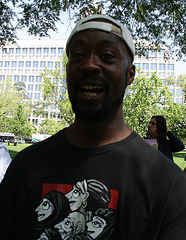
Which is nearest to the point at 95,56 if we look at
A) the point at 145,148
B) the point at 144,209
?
the point at 145,148

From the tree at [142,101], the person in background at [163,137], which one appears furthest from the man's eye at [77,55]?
the tree at [142,101]

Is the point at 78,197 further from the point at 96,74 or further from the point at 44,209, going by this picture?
the point at 96,74

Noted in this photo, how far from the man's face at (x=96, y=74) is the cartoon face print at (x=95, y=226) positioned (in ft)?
1.51

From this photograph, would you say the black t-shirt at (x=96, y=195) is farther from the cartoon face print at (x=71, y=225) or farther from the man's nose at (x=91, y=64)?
the man's nose at (x=91, y=64)

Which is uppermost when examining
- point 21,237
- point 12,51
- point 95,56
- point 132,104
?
point 12,51

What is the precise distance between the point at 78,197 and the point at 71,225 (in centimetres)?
12

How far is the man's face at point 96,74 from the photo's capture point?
1.17 metres

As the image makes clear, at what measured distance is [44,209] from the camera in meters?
1.10

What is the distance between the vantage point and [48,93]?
2211 cm

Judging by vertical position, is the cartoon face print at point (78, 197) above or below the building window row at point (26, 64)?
below

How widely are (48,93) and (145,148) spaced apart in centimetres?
2151

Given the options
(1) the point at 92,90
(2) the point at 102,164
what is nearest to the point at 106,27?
(1) the point at 92,90

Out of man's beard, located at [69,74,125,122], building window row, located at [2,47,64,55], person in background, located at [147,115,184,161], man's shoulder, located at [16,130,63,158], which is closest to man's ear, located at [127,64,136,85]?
man's beard, located at [69,74,125,122]

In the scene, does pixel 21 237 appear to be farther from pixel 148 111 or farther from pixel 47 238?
pixel 148 111
